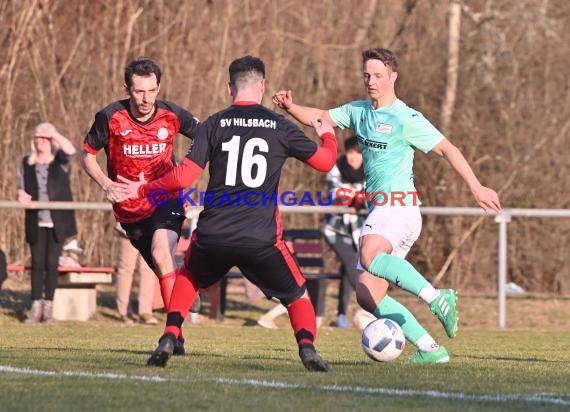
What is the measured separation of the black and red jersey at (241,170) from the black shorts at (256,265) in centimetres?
6

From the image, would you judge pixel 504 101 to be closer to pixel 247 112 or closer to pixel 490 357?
pixel 490 357

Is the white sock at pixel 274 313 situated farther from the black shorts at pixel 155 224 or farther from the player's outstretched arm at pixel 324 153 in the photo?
the player's outstretched arm at pixel 324 153

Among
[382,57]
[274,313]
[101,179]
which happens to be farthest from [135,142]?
[274,313]

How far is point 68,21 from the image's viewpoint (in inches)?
698

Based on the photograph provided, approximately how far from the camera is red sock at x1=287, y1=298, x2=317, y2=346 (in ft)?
24.3

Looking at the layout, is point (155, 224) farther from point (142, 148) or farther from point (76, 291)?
point (76, 291)

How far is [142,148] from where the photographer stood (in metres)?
9.05

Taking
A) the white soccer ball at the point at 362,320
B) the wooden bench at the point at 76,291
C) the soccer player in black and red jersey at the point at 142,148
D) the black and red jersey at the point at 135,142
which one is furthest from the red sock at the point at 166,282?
the white soccer ball at the point at 362,320

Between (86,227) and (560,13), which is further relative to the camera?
(560,13)

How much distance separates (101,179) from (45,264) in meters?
4.87

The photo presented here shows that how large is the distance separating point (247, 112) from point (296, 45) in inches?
514

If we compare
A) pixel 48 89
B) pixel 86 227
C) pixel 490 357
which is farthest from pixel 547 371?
pixel 48 89

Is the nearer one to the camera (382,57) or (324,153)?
(324,153)

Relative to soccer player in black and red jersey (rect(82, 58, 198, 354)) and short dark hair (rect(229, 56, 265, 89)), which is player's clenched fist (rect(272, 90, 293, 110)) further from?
short dark hair (rect(229, 56, 265, 89))
